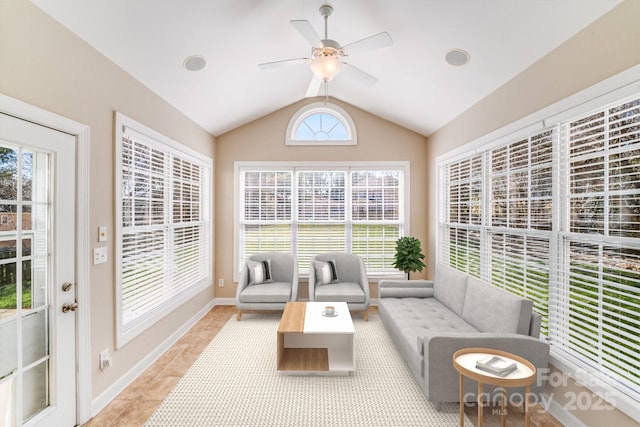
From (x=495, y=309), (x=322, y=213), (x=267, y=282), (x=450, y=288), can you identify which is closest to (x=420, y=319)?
(x=450, y=288)

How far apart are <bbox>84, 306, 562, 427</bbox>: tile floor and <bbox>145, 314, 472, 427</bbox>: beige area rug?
0.10m

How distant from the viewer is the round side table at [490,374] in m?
1.81

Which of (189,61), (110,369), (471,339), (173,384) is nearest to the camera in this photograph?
(471,339)

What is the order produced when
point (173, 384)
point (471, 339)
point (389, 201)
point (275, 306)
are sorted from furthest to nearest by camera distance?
point (389, 201) < point (275, 306) < point (173, 384) < point (471, 339)

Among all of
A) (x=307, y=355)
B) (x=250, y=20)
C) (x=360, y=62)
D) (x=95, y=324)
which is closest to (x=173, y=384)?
(x=95, y=324)

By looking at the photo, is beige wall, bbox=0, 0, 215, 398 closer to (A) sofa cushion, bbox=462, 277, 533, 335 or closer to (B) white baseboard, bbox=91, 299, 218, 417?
(B) white baseboard, bbox=91, 299, 218, 417

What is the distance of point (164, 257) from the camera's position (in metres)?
3.54

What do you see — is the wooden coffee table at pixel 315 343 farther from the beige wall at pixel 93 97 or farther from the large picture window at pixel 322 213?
the large picture window at pixel 322 213

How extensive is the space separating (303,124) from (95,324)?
12.8 ft

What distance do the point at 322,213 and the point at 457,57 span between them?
294cm

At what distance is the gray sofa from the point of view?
230cm

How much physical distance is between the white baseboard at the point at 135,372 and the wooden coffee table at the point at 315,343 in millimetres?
1335

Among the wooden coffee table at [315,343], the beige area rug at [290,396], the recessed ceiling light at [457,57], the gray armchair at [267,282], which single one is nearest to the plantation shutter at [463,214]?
the recessed ceiling light at [457,57]

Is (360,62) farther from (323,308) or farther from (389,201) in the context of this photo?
(323,308)
